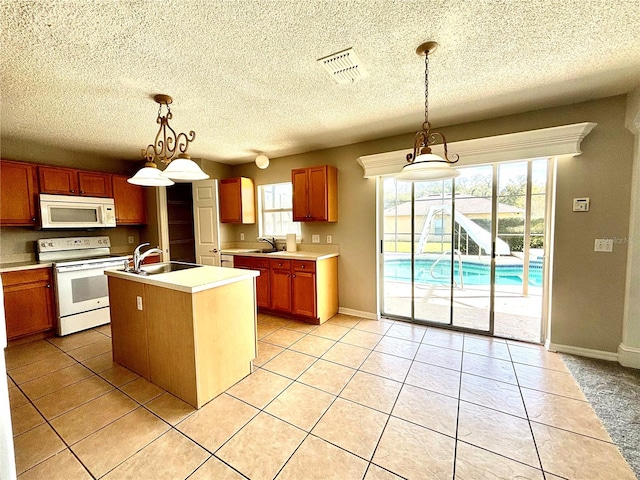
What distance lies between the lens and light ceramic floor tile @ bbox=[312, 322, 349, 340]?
316 cm

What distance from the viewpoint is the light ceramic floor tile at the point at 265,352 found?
262cm

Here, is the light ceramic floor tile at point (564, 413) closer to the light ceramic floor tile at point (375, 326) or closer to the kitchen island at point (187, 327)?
the light ceramic floor tile at point (375, 326)

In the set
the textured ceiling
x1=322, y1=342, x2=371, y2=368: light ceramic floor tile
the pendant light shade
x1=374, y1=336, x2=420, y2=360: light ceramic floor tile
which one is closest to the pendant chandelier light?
the pendant light shade

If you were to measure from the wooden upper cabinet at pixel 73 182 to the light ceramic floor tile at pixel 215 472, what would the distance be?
384cm

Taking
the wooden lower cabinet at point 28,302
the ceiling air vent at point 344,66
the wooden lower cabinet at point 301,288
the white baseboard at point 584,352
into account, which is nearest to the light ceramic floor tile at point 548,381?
the white baseboard at point 584,352

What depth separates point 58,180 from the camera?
11.4 feet

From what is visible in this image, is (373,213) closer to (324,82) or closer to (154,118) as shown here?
(324,82)

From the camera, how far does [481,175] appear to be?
10.1ft

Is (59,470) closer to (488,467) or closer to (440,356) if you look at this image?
(488,467)

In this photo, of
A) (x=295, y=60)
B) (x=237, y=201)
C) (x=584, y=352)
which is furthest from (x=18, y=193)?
(x=584, y=352)

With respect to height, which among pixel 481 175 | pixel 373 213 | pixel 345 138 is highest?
pixel 345 138

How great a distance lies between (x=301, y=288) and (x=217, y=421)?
1861 millimetres

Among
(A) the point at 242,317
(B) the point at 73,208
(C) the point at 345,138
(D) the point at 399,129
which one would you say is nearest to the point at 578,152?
(D) the point at 399,129

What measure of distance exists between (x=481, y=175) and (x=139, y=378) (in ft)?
13.1
